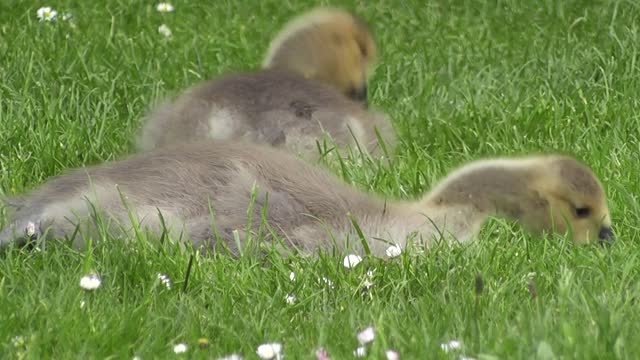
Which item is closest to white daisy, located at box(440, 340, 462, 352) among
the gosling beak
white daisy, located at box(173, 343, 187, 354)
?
white daisy, located at box(173, 343, 187, 354)

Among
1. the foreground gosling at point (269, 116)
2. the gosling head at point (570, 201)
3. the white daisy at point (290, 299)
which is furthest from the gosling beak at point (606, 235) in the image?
the foreground gosling at point (269, 116)

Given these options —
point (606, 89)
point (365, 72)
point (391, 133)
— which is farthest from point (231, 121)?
point (606, 89)

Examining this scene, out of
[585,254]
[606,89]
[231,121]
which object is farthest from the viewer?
[606,89]

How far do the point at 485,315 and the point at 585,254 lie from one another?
2.25 feet

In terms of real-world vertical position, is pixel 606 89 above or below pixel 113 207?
below

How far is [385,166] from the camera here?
18.4 feet

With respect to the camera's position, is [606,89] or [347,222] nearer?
[347,222]

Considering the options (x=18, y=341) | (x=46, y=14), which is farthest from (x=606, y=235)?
(x=46, y=14)

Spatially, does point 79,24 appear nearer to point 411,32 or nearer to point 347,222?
point 411,32

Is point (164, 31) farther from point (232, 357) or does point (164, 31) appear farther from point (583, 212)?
point (232, 357)

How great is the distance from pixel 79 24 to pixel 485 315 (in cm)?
426

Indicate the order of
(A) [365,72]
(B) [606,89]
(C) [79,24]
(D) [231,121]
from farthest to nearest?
1. (C) [79,24]
2. (A) [365,72]
3. (B) [606,89]
4. (D) [231,121]

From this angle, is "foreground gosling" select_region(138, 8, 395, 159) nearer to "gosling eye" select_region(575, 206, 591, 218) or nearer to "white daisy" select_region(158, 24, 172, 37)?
"gosling eye" select_region(575, 206, 591, 218)

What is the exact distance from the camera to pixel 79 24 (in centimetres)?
762
